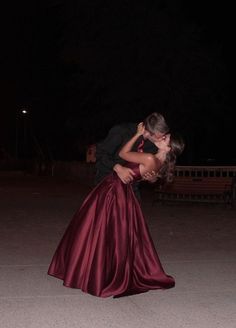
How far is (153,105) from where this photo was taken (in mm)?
27359

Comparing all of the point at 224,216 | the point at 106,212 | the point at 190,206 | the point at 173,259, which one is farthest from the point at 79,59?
the point at 106,212

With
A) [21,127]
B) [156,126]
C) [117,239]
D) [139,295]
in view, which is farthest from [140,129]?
[21,127]

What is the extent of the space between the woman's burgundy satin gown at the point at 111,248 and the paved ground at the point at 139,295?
15 cm

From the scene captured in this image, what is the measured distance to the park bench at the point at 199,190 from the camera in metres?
15.9

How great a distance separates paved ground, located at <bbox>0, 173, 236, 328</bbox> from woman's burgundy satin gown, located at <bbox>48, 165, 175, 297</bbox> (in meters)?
0.15

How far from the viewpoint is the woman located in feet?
19.1

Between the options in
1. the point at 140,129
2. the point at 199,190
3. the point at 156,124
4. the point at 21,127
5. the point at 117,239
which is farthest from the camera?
the point at 21,127

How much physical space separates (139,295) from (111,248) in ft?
1.95

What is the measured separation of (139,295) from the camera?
6168 millimetres

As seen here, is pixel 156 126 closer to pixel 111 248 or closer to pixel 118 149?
pixel 118 149

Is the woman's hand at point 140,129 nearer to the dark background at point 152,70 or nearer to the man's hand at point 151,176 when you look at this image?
the man's hand at point 151,176

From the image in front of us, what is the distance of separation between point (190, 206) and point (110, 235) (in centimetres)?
1044

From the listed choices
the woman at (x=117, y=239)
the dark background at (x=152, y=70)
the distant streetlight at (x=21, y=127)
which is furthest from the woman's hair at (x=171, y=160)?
the distant streetlight at (x=21, y=127)

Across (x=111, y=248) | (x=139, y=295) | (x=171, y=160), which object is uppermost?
(x=171, y=160)
